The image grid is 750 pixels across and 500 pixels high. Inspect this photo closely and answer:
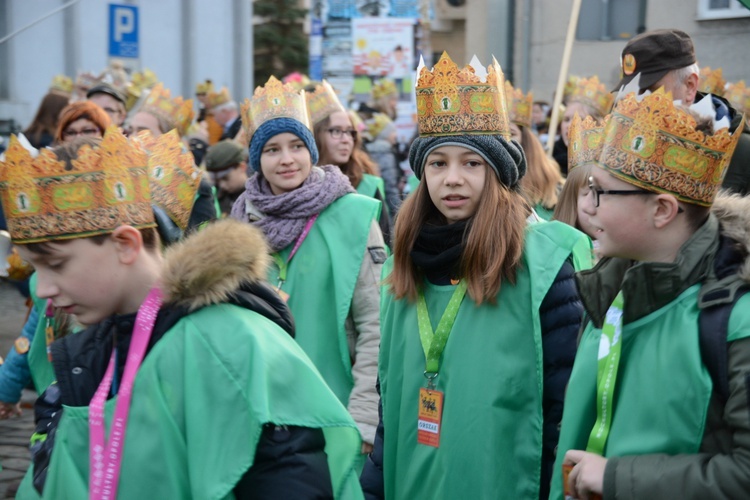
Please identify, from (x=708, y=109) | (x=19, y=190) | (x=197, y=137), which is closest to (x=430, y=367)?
(x=708, y=109)

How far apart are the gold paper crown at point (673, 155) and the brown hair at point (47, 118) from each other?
6.46 metres

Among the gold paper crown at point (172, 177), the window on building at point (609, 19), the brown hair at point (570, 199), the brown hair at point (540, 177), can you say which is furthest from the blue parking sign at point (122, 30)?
the window on building at point (609, 19)

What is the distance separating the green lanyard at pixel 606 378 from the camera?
2.50m

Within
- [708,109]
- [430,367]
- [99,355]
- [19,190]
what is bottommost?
[430,367]

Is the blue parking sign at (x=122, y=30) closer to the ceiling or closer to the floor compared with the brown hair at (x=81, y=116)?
closer to the ceiling

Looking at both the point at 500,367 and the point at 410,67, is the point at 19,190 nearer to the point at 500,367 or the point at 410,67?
the point at 500,367

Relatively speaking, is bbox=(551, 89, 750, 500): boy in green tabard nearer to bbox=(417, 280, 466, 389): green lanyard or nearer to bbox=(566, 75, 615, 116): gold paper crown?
bbox=(417, 280, 466, 389): green lanyard

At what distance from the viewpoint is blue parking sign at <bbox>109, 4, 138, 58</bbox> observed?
34.5ft

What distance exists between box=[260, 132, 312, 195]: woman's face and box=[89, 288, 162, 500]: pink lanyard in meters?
2.46

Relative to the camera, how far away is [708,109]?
8.57 feet

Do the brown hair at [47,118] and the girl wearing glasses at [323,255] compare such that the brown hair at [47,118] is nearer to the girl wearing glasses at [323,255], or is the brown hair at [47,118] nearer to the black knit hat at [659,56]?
the girl wearing glasses at [323,255]

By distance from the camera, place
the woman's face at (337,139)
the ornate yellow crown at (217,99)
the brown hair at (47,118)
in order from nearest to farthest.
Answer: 1. the woman's face at (337,139)
2. the brown hair at (47,118)
3. the ornate yellow crown at (217,99)

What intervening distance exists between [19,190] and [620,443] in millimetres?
1496

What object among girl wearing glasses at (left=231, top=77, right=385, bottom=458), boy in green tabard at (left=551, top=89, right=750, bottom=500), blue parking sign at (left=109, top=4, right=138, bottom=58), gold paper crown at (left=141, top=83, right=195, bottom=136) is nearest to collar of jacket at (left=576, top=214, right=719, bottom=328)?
boy in green tabard at (left=551, top=89, right=750, bottom=500)
